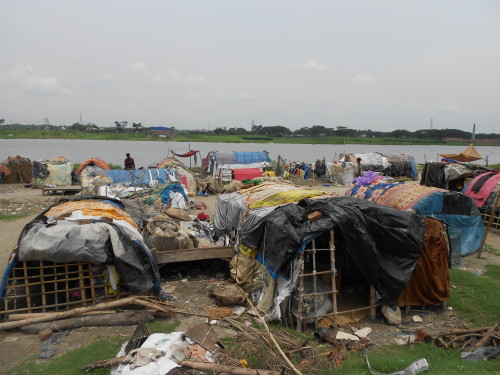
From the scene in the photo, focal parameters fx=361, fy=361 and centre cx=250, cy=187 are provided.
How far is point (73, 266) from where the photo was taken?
26.7 ft

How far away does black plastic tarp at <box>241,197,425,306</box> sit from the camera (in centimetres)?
717

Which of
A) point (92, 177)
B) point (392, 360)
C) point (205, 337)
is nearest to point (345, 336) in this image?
point (392, 360)

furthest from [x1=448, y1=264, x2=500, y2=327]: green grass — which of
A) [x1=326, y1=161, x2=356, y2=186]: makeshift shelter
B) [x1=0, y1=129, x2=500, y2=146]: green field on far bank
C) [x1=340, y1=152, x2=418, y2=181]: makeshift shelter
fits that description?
[x1=0, y1=129, x2=500, y2=146]: green field on far bank

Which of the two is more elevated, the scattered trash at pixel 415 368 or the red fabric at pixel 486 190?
the red fabric at pixel 486 190

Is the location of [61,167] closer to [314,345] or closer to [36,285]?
[36,285]

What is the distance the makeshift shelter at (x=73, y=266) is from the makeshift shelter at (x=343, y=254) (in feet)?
8.45

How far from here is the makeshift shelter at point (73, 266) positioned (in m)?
7.21

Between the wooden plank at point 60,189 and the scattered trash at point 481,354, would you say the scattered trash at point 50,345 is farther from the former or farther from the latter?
the wooden plank at point 60,189

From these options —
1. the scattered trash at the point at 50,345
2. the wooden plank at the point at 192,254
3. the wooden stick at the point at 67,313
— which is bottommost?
the scattered trash at the point at 50,345

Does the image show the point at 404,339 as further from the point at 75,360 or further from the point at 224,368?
the point at 75,360

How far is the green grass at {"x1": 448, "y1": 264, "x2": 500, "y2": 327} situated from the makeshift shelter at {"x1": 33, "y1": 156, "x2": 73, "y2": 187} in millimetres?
22286

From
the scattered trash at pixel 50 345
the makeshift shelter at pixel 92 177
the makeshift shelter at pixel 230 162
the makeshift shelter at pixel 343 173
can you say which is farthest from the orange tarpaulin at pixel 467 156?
the scattered trash at pixel 50 345

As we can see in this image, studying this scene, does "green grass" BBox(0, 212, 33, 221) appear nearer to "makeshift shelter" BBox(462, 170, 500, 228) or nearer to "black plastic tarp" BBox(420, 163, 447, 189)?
"makeshift shelter" BBox(462, 170, 500, 228)

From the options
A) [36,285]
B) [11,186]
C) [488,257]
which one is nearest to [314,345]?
[36,285]
